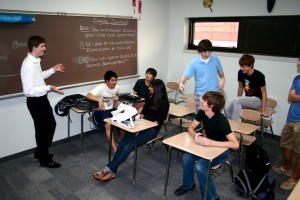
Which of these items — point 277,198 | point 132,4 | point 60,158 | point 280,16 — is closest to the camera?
point 277,198

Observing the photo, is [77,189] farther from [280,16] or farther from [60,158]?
[280,16]

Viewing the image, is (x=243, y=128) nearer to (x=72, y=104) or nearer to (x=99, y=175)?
(x=99, y=175)

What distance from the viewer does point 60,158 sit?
382 cm

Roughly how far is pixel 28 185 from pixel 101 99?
1.47 meters

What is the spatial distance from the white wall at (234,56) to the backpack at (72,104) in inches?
99.7

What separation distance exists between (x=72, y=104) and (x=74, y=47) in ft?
3.00

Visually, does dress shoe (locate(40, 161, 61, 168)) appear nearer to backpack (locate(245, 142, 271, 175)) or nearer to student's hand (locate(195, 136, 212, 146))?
student's hand (locate(195, 136, 212, 146))

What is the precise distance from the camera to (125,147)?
317 centimetres

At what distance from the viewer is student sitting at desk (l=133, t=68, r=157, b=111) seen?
4.18 meters

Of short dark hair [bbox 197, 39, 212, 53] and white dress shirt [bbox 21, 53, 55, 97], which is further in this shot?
short dark hair [bbox 197, 39, 212, 53]

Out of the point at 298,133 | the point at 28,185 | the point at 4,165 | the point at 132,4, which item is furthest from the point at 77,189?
the point at 132,4

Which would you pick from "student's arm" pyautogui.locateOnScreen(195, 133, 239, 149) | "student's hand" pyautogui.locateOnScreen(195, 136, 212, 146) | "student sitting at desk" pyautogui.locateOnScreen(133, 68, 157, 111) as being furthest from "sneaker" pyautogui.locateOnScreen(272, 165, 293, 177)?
"student sitting at desk" pyautogui.locateOnScreen(133, 68, 157, 111)

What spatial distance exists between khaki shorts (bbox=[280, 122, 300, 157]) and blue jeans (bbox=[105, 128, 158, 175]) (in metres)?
1.70

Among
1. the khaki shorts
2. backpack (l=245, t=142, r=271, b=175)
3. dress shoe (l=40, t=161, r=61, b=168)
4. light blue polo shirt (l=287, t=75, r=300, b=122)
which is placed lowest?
dress shoe (l=40, t=161, r=61, b=168)
